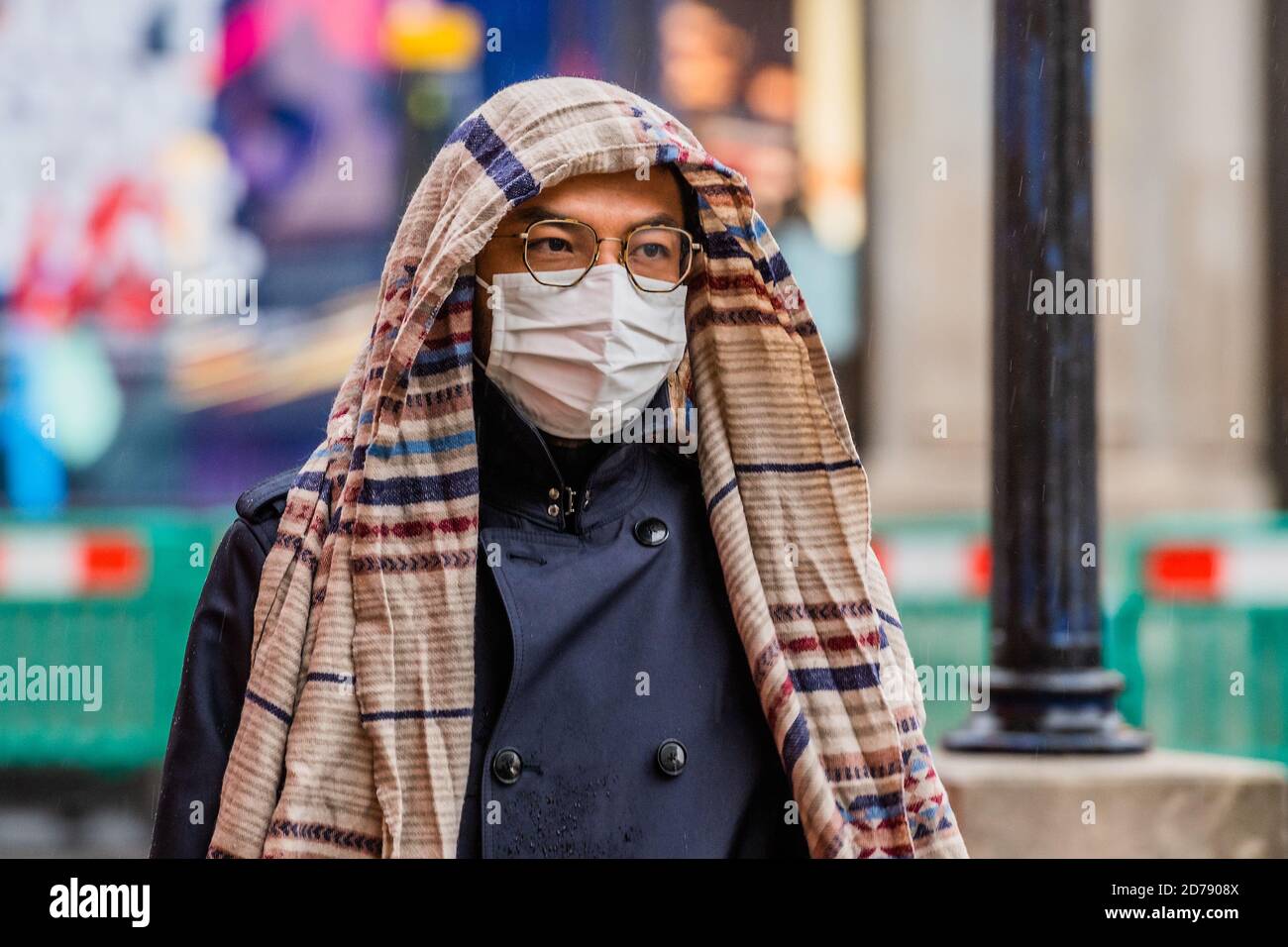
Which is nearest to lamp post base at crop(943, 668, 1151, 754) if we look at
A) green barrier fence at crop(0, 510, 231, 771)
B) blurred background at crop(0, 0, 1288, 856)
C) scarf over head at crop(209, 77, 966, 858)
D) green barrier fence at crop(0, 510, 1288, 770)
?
green barrier fence at crop(0, 510, 1288, 770)

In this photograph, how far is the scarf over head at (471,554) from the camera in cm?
239

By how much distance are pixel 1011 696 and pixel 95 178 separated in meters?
6.33

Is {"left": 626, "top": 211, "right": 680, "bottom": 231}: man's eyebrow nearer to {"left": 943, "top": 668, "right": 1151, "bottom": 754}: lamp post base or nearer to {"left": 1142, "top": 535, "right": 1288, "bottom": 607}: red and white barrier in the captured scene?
{"left": 943, "top": 668, "right": 1151, "bottom": 754}: lamp post base

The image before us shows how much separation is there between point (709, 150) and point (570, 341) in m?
6.72

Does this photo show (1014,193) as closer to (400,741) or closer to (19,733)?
(400,741)

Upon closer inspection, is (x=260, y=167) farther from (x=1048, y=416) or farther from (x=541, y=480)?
(x=541, y=480)

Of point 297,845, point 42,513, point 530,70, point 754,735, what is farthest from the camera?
point 530,70

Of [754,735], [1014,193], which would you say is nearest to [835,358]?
[1014,193]

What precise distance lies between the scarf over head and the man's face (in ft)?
0.12

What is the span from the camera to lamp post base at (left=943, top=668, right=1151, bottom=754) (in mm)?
4668

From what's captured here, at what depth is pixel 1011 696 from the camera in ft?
15.5

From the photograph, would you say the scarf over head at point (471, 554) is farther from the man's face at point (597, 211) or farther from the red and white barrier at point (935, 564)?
the red and white barrier at point (935, 564)

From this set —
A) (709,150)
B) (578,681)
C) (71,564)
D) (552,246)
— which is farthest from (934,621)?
(578,681)

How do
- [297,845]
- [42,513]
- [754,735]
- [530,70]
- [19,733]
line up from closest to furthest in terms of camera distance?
[297,845]
[754,735]
[19,733]
[42,513]
[530,70]
